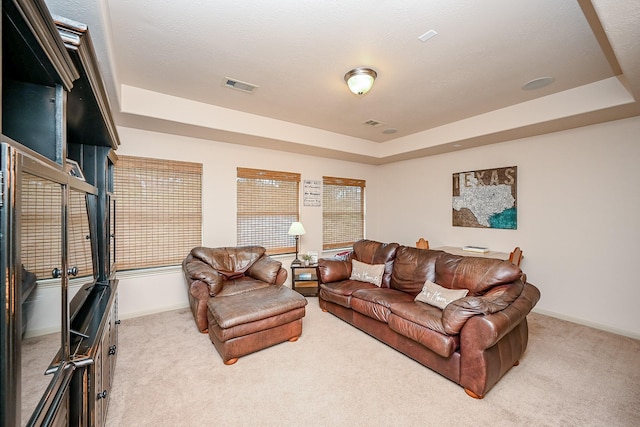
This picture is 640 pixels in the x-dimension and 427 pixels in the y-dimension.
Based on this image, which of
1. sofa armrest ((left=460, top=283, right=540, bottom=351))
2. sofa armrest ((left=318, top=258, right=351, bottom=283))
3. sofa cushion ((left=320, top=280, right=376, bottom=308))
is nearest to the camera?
sofa armrest ((left=460, top=283, right=540, bottom=351))

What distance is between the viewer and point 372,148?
5.28m

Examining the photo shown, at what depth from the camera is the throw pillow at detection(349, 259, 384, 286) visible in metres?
3.58

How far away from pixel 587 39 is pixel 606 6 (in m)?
0.99

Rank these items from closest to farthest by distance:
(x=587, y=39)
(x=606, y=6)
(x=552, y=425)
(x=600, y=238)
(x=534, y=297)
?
(x=606, y=6) → (x=552, y=425) → (x=587, y=39) → (x=534, y=297) → (x=600, y=238)

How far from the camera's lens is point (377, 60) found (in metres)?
2.52

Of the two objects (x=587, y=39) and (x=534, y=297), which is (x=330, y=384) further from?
(x=587, y=39)

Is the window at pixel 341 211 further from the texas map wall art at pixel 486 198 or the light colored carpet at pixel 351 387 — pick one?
the light colored carpet at pixel 351 387

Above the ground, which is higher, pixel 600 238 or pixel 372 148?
pixel 372 148

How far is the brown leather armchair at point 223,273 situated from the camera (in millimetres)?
3072

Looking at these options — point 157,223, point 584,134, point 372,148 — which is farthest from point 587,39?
point 157,223

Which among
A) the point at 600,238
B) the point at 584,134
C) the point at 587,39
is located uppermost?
the point at 587,39

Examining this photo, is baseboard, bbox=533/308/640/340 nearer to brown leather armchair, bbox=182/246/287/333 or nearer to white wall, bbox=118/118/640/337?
white wall, bbox=118/118/640/337

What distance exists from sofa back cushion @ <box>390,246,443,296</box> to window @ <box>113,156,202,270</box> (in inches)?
114

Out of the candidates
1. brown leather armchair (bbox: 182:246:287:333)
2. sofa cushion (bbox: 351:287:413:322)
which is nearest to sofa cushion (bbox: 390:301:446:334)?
sofa cushion (bbox: 351:287:413:322)
